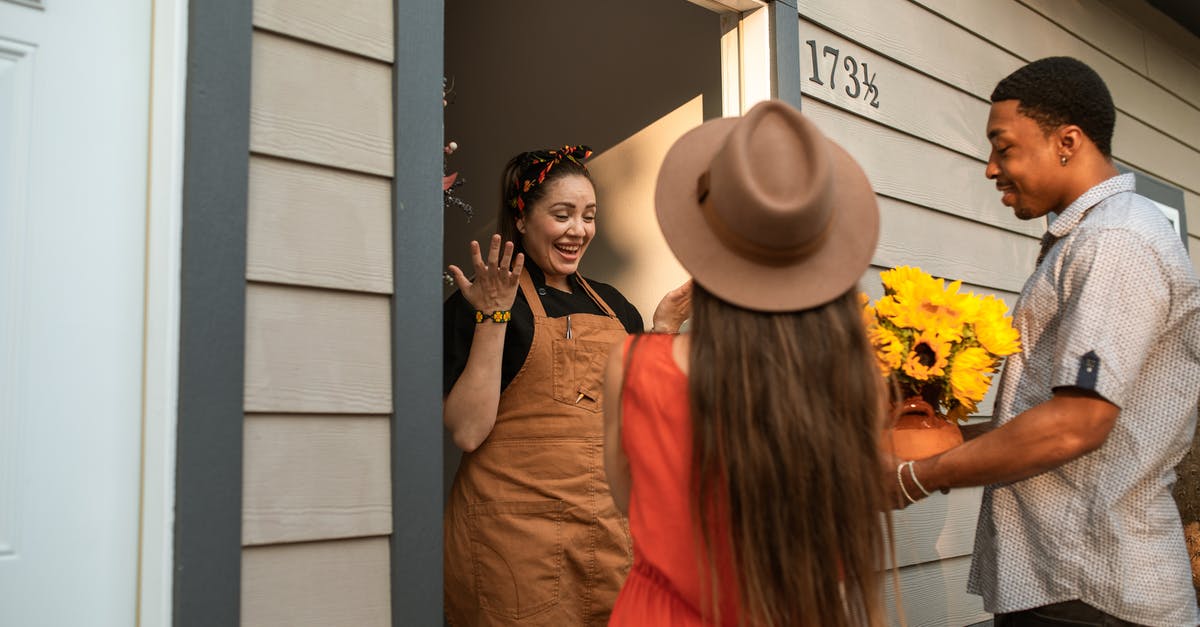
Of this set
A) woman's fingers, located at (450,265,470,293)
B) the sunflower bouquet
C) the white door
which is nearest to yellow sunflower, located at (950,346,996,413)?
A: the sunflower bouquet

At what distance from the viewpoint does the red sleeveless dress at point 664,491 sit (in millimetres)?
1417

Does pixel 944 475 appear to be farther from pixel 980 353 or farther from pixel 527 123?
pixel 527 123

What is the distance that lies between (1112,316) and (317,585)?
61.5 inches

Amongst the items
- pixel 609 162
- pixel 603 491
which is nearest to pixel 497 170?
pixel 609 162

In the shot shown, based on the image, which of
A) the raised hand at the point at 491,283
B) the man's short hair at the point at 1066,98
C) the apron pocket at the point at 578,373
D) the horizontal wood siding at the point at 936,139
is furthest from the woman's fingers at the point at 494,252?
the horizontal wood siding at the point at 936,139

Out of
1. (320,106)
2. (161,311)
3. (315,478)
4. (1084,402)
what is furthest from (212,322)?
(1084,402)

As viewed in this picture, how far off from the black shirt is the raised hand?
4.4 inches

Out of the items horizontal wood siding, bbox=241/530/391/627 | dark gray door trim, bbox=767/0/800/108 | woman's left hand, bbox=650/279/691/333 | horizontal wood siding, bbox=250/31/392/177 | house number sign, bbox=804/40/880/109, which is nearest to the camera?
horizontal wood siding, bbox=241/530/391/627

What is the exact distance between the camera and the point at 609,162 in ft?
13.1

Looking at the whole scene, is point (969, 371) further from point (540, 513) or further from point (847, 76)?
point (847, 76)

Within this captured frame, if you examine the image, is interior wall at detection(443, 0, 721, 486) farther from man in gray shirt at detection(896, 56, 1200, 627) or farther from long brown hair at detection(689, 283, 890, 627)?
long brown hair at detection(689, 283, 890, 627)

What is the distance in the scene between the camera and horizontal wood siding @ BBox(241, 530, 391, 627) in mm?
1813

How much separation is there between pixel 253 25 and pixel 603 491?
1373 mm

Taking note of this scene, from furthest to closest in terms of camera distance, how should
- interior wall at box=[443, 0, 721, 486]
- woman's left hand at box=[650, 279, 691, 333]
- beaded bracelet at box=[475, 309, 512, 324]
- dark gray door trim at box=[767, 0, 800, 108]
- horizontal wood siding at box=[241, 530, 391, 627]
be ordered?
1. interior wall at box=[443, 0, 721, 486]
2. dark gray door trim at box=[767, 0, 800, 108]
3. woman's left hand at box=[650, 279, 691, 333]
4. beaded bracelet at box=[475, 309, 512, 324]
5. horizontal wood siding at box=[241, 530, 391, 627]
